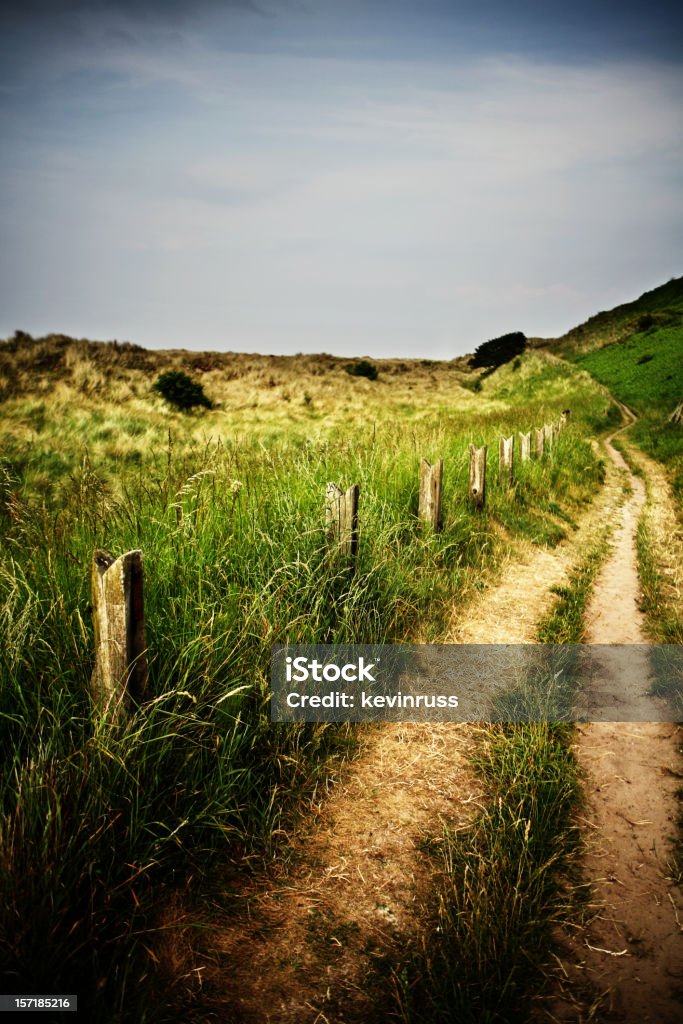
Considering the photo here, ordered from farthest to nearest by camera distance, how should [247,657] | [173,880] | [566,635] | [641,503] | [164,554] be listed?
[641,503]
[566,635]
[164,554]
[247,657]
[173,880]

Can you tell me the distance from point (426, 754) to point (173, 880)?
Answer: 5.10ft

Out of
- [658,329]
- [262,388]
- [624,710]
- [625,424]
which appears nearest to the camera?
[624,710]

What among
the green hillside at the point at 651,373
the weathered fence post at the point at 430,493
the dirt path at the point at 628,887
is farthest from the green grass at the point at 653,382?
the dirt path at the point at 628,887

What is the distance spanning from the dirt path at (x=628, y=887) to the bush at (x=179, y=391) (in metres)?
18.9

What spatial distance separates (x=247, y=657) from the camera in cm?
276

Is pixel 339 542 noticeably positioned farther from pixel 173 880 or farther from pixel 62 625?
pixel 173 880

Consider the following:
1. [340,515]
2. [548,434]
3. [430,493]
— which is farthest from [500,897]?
[548,434]

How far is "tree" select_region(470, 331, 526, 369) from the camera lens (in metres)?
51.8

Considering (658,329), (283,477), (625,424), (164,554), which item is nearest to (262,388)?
(625,424)

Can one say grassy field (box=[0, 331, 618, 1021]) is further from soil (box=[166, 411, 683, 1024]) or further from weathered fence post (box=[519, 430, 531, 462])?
weathered fence post (box=[519, 430, 531, 462])

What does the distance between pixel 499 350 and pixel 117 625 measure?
5661 centimetres

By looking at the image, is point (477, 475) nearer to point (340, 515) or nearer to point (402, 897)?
point (340, 515)

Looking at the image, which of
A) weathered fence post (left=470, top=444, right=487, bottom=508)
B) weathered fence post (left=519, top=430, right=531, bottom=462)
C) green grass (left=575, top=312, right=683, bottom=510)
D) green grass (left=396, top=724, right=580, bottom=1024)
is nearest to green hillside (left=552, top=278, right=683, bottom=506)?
green grass (left=575, top=312, right=683, bottom=510)

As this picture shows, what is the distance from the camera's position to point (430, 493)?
5.36 metres
